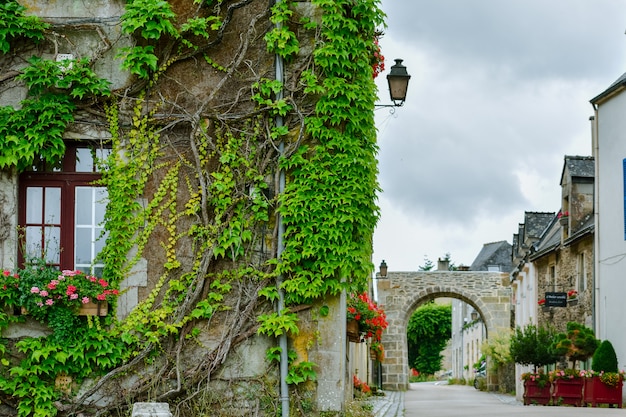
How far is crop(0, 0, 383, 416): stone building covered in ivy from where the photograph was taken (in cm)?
895

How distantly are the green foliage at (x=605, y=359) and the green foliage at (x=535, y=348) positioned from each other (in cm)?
262

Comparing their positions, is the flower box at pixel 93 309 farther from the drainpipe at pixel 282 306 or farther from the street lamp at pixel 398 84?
the street lamp at pixel 398 84

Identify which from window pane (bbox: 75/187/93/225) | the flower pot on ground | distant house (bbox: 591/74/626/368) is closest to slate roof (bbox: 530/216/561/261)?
distant house (bbox: 591/74/626/368)

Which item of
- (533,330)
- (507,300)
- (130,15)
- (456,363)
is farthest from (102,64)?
(456,363)

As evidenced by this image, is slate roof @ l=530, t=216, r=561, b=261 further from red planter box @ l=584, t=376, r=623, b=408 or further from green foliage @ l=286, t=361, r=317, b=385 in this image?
green foliage @ l=286, t=361, r=317, b=385

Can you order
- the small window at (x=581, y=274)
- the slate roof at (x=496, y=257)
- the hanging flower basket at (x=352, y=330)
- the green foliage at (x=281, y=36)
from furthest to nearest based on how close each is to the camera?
the slate roof at (x=496, y=257) < the small window at (x=581, y=274) < the hanging flower basket at (x=352, y=330) < the green foliage at (x=281, y=36)

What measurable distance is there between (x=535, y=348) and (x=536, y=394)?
229cm

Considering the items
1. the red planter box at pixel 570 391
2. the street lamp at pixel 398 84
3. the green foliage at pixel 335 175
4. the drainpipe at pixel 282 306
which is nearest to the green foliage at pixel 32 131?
the drainpipe at pixel 282 306

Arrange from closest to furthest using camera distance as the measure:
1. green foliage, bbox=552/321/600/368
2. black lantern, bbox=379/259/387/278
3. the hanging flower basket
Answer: the hanging flower basket < green foliage, bbox=552/321/600/368 < black lantern, bbox=379/259/387/278

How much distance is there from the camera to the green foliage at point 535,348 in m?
A: 21.9

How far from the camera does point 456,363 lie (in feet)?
189

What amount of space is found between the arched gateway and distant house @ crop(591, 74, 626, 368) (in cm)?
1648

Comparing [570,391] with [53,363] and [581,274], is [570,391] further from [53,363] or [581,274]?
[53,363]

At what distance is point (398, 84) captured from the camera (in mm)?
12172
